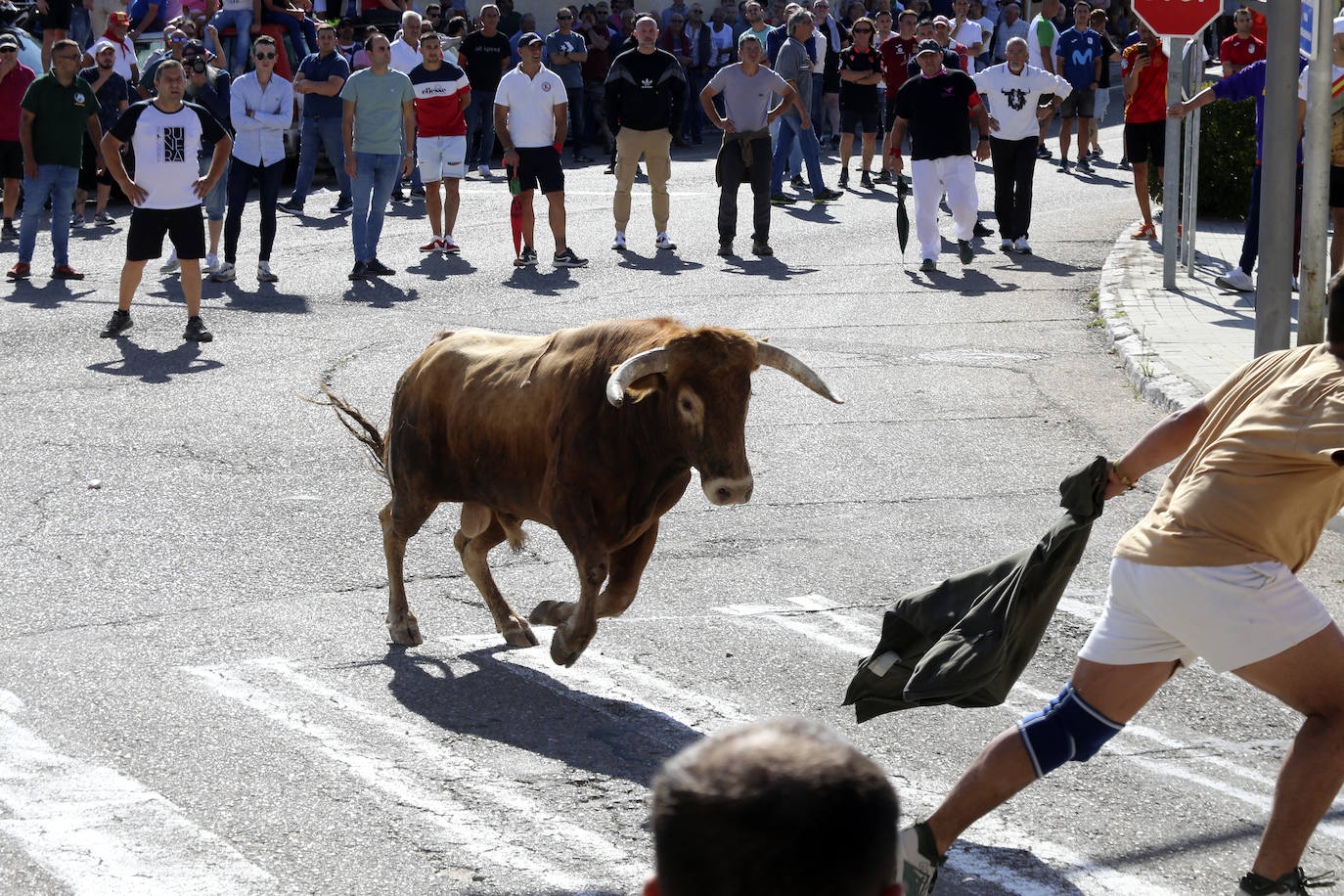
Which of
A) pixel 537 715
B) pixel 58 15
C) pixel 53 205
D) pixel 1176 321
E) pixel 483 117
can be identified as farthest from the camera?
pixel 483 117

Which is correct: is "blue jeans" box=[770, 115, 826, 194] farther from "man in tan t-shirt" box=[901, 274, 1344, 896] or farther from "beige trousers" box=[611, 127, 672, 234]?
"man in tan t-shirt" box=[901, 274, 1344, 896]

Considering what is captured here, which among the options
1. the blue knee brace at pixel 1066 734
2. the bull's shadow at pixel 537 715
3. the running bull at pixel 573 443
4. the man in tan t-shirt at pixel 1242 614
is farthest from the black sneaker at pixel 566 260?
the blue knee brace at pixel 1066 734

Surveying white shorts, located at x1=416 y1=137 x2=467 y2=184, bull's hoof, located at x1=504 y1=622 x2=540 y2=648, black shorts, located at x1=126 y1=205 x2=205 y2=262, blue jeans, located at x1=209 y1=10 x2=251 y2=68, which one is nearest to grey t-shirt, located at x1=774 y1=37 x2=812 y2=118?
white shorts, located at x1=416 y1=137 x2=467 y2=184

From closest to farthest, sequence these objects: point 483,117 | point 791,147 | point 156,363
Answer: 1. point 156,363
2. point 791,147
3. point 483,117

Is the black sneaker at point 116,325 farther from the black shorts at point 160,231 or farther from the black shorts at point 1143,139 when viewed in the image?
the black shorts at point 1143,139

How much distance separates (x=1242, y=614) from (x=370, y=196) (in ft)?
43.3

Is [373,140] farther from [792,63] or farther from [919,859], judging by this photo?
[919,859]

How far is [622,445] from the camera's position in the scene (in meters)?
6.19

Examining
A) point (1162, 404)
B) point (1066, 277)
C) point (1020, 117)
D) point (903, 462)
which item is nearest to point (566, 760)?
point (903, 462)

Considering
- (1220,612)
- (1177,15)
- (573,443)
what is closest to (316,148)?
(1177,15)

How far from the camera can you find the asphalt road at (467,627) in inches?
190

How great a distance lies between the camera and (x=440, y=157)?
1752 cm

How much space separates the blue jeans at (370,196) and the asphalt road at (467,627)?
1511 millimetres

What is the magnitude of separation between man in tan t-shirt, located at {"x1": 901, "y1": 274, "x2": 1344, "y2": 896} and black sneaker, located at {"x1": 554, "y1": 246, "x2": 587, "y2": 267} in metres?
13.0
